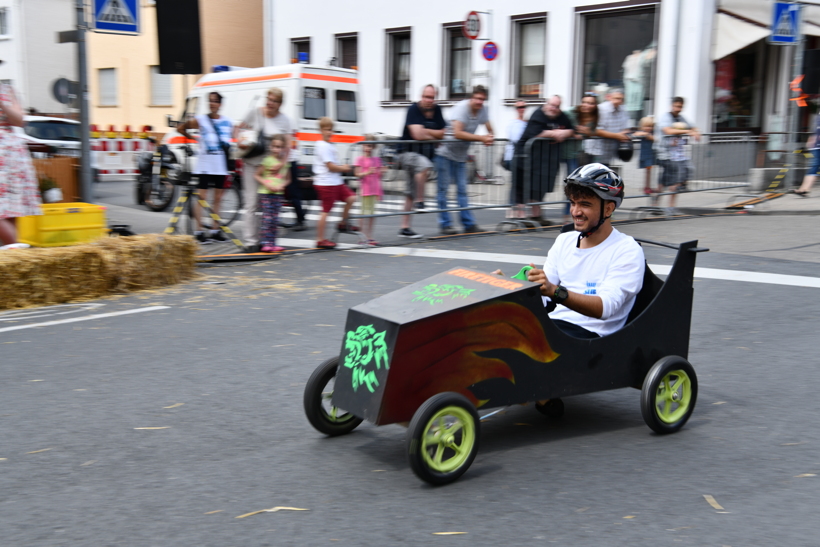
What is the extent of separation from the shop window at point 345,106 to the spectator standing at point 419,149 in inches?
275

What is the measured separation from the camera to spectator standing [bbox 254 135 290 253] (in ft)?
32.3

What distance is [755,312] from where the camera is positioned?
23.0ft

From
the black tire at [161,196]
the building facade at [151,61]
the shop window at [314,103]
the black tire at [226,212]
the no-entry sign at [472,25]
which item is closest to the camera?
the black tire at [226,212]

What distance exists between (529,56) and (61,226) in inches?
594

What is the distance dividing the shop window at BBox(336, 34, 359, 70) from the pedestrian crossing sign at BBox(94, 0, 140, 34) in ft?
53.6

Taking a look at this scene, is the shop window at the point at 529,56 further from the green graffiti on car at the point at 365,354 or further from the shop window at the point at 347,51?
the green graffiti on car at the point at 365,354

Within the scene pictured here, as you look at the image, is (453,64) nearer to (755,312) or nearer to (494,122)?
(494,122)

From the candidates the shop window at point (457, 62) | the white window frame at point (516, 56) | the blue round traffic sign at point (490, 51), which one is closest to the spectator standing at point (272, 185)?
the blue round traffic sign at point (490, 51)

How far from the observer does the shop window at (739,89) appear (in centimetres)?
1848

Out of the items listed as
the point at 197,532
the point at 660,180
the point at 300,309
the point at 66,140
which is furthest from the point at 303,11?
the point at 197,532

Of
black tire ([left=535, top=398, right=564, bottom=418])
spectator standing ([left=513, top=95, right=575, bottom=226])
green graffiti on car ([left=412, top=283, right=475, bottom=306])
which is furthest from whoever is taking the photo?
spectator standing ([left=513, top=95, right=575, bottom=226])

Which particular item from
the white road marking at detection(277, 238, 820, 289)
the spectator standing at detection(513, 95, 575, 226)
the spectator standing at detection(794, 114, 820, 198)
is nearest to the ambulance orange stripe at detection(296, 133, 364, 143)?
the spectator standing at detection(513, 95, 575, 226)

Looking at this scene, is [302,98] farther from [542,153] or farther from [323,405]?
[323,405]

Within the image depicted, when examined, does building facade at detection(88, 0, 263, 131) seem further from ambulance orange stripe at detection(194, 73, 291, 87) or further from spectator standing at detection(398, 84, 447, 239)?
A: spectator standing at detection(398, 84, 447, 239)
